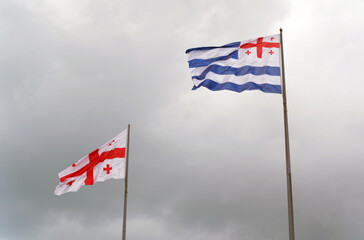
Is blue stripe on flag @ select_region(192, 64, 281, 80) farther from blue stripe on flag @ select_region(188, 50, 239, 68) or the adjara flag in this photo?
the adjara flag

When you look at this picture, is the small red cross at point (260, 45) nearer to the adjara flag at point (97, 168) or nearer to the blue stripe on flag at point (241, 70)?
the blue stripe on flag at point (241, 70)

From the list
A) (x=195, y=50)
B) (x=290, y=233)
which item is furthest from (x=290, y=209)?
(x=195, y=50)

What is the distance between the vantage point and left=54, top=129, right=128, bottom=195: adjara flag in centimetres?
4631

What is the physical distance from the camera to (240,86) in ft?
120

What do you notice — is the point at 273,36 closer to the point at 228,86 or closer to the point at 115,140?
the point at 228,86

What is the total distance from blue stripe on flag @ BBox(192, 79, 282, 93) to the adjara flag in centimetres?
1231

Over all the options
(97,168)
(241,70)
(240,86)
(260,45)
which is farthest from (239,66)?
(97,168)

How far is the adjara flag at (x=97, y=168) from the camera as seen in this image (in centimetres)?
4631

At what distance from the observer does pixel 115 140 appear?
1876 inches

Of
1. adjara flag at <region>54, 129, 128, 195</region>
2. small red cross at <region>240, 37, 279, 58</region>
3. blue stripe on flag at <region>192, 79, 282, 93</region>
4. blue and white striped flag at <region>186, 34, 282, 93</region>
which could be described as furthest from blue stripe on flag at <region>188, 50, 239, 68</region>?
adjara flag at <region>54, 129, 128, 195</region>

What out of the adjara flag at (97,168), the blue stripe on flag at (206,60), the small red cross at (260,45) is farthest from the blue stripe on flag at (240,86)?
the adjara flag at (97,168)

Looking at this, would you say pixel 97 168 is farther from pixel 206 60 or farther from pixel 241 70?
pixel 241 70

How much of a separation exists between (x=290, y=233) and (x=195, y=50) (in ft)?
49.4

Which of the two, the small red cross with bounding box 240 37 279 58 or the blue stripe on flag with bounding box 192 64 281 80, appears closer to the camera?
the blue stripe on flag with bounding box 192 64 281 80
